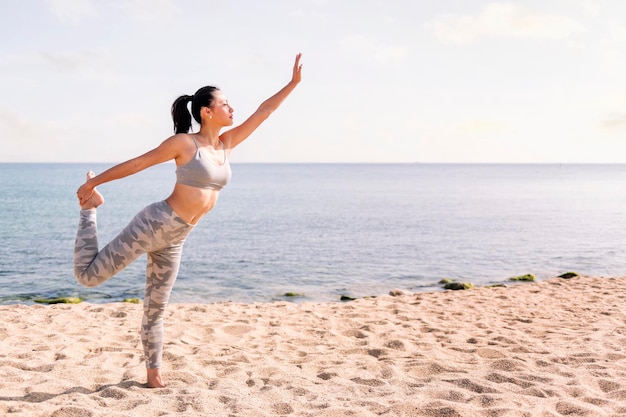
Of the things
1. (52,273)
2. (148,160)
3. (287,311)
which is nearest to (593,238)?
(287,311)

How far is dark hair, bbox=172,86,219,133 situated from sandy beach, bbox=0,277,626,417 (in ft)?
7.86

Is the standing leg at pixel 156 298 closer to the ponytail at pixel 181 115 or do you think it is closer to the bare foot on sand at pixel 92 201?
the bare foot on sand at pixel 92 201

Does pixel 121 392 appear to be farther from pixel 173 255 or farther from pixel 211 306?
pixel 211 306

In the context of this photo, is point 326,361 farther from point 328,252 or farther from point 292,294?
point 328,252

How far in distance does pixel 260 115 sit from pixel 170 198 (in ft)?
3.88

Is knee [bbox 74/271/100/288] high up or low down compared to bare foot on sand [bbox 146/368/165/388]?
up

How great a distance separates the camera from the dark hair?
16.0 ft

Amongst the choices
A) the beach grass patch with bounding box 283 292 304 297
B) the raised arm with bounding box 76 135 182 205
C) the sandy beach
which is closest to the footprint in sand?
the sandy beach

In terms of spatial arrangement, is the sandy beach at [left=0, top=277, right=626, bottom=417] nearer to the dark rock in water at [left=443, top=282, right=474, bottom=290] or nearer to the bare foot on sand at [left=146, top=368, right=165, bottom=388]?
the bare foot on sand at [left=146, top=368, right=165, bottom=388]

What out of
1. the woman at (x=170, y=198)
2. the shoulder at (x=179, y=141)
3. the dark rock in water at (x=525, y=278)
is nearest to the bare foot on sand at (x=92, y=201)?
the woman at (x=170, y=198)

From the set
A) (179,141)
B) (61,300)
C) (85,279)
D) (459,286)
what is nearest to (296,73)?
(179,141)

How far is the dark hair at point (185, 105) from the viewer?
4867mm

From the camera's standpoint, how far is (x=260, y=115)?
5301 millimetres

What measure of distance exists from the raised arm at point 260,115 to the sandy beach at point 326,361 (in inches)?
90.5
